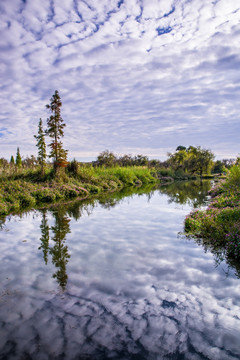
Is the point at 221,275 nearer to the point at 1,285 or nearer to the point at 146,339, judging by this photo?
the point at 146,339

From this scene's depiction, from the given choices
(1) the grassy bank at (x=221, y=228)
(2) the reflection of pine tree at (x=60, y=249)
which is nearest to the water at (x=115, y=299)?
(2) the reflection of pine tree at (x=60, y=249)

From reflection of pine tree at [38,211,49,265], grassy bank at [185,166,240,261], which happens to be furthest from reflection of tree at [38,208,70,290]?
grassy bank at [185,166,240,261]

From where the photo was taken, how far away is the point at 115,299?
3.69 m

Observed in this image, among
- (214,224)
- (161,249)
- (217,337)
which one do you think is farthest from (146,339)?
(214,224)

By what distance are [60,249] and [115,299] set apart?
104 inches

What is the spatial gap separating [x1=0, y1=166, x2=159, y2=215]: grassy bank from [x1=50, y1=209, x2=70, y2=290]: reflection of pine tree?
3.60 m

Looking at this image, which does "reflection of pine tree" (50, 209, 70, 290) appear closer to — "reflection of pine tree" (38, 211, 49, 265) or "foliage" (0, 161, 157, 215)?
"reflection of pine tree" (38, 211, 49, 265)

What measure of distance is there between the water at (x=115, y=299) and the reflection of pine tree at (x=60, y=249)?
2 centimetres

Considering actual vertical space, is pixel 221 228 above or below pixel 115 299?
above

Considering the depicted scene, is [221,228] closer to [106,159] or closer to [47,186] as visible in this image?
[47,186]

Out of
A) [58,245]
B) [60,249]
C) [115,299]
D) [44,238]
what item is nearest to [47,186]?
[44,238]

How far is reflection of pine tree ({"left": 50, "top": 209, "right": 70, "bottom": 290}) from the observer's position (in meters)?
4.48

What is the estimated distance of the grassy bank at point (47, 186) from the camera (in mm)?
12755

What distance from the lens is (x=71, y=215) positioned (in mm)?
10266
